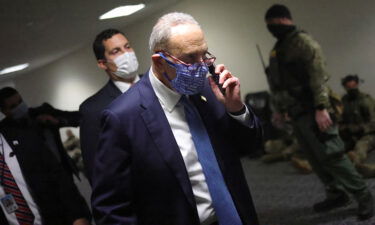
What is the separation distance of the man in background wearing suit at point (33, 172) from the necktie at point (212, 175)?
892mm

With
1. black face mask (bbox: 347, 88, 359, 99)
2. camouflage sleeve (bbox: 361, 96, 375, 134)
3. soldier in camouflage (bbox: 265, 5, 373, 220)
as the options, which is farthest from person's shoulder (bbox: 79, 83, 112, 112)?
camouflage sleeve (bbox: 361, 96, 375, 134)

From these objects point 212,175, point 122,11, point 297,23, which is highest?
point 122,11

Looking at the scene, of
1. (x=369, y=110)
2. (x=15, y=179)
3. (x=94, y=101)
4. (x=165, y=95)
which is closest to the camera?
(x=165, y=95)

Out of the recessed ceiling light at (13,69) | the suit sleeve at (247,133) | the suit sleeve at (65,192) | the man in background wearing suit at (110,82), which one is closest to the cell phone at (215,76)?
the suit sleeve at (247,133)

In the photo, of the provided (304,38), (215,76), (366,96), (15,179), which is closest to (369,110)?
(366,96)

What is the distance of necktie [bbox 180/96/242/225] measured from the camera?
1.24m

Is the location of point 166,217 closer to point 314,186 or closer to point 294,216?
point 294,216

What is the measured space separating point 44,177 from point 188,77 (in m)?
1.01

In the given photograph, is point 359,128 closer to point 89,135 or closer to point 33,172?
point 89,135

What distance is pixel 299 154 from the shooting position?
104 inches

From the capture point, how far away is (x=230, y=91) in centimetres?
120

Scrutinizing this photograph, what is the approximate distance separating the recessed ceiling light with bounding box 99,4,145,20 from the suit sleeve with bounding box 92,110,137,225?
3.34 ft

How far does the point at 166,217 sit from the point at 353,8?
1.86 metres

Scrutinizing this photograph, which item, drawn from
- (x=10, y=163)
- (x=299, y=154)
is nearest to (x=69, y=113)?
(x=10, y=163)
